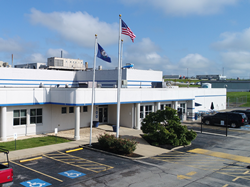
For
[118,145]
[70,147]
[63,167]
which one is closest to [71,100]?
[70,147]

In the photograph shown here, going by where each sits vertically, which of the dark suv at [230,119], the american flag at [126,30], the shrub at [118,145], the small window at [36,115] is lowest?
the shrub at [118,145]

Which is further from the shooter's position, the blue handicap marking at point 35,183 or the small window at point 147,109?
the small window at point 147,109

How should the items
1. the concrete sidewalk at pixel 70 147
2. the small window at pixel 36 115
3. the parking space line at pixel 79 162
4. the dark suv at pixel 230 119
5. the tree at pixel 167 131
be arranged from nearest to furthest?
the parking space line at pixel 79 162
the concrete sidewalk at pixel 70 147
the tree at pixel 167 131
the small window at pixel 36 115
the dark suv at pixel 230 119

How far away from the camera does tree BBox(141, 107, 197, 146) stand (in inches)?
818

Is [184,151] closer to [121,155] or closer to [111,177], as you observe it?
[121,155]

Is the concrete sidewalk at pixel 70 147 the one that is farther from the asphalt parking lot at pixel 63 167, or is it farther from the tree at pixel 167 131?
the tree at pixel 167 131

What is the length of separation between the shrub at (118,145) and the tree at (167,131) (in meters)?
3.35

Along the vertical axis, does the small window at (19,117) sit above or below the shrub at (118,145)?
above

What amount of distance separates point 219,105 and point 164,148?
3326 centimetres

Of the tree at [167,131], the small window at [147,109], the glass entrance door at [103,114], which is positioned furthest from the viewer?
the small window at [147,109]

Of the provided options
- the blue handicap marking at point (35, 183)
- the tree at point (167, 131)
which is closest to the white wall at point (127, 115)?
the tree at point (167, 131)

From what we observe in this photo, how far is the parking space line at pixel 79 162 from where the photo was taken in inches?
582

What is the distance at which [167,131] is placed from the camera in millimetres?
20922

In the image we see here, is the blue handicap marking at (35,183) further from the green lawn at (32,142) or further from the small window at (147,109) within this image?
the small window at (147,109)
